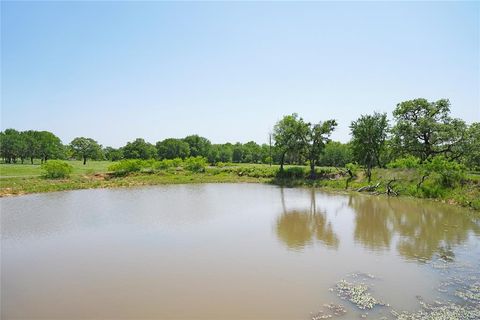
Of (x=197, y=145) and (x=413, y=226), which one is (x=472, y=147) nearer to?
(x=413, y=226)

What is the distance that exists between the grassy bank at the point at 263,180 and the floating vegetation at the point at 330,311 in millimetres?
20341

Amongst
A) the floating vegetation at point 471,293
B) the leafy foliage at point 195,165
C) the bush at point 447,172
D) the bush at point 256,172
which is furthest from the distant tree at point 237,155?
the floating vegetation at point 471,293

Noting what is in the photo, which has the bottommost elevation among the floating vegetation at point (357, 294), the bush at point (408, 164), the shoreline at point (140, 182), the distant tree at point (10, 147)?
the floating vegetation at point (357, 294)

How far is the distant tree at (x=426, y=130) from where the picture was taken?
35.3 meters

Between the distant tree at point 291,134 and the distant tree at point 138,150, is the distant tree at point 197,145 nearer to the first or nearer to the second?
the distant tree at point 138,150

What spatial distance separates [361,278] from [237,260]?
185 inches

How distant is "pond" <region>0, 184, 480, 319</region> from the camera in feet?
30.7

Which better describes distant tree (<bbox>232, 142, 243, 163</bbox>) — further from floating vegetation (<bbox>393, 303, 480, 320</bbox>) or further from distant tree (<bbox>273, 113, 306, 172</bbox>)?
floating vegetation (<bbox>393, 303, 480, 320</bbox>)

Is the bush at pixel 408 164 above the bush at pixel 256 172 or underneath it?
above

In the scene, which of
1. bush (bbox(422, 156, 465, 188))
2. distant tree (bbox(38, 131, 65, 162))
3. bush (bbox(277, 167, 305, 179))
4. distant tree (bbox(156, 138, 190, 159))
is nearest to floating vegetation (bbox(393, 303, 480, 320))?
bush (bbox(422, 156, 465, 188))

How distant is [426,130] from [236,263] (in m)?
32.0

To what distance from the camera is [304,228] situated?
62.9 ft

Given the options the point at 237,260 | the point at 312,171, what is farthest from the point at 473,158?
the point at 237,260

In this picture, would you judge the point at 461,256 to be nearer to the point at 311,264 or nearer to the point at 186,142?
the point at 311,264
